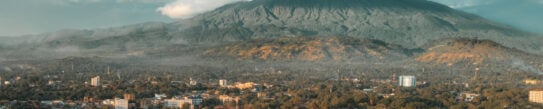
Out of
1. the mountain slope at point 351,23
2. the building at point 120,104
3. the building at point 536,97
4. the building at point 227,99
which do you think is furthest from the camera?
the mountain slope at point 351,23

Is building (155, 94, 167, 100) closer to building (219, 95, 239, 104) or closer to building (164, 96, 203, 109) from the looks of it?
building (164, 96, 203, 109)

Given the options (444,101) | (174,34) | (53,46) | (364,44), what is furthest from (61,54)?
A: (444,101)

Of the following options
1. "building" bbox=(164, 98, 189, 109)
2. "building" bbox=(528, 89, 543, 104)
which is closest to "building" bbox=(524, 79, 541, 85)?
"building" bbox=(528, 89, 543, 104)

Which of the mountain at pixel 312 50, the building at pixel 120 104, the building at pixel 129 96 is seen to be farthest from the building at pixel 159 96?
the mountain at pixel 312 50

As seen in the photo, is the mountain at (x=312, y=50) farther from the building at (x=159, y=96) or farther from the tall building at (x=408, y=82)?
the building at (x=159, y=96)

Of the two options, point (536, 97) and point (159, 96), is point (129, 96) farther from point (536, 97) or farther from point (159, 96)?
point (536, 97)

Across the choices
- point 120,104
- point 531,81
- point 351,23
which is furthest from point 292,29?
point 120,104

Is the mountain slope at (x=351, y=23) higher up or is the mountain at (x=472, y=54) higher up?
the mountain slope at (x=351, y=23)
